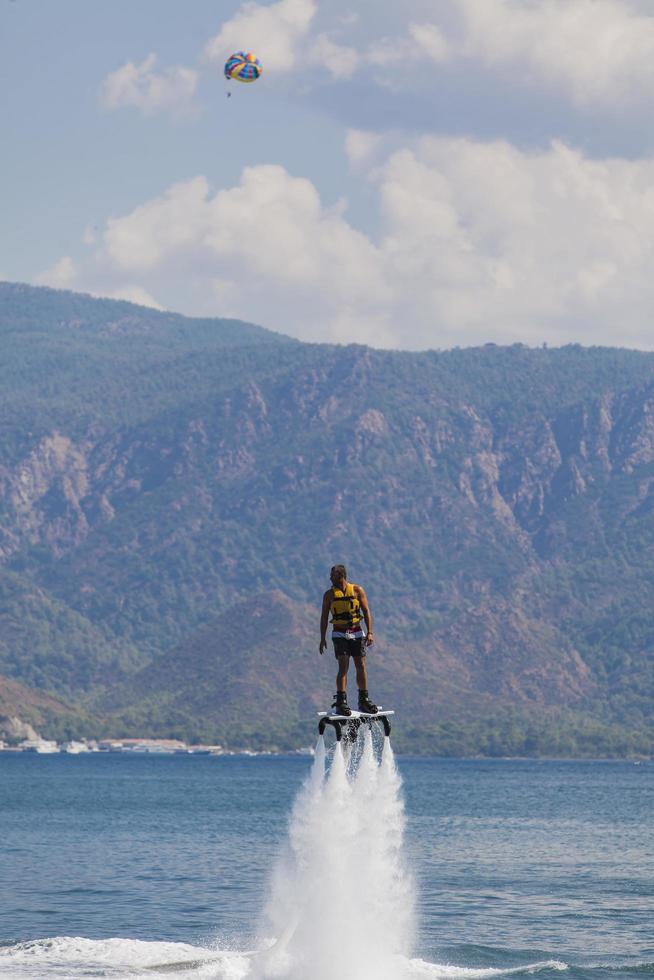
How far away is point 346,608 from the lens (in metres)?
54.3

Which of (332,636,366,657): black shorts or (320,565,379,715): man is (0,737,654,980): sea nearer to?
(320,565,379,715): man

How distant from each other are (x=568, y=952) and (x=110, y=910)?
27.3 m

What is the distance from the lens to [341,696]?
55375 mm

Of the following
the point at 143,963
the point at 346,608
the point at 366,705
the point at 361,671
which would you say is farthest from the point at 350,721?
the point at 143,963

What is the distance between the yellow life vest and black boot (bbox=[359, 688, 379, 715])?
84.2 inches

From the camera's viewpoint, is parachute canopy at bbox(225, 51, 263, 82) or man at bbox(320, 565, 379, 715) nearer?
man at bbox(320, 565, 379, 715)

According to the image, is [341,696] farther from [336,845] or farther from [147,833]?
[147,833]

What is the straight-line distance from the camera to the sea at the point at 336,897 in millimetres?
63531

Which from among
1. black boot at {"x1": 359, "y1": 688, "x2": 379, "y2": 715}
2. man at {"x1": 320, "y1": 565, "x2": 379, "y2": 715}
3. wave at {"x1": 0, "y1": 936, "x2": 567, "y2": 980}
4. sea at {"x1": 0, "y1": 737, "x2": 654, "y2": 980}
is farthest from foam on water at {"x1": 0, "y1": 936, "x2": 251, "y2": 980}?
man at {"x1": 320, "y1": 565, "x2": 379, "y2": 715}

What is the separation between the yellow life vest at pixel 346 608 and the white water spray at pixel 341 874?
15.8ft

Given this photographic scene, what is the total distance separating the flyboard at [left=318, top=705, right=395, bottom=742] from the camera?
182 feet

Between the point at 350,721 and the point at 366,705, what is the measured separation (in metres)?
1.38

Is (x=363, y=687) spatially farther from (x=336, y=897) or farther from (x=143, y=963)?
(x=143, y=963)

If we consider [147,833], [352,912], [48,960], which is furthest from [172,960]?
[147,833]
